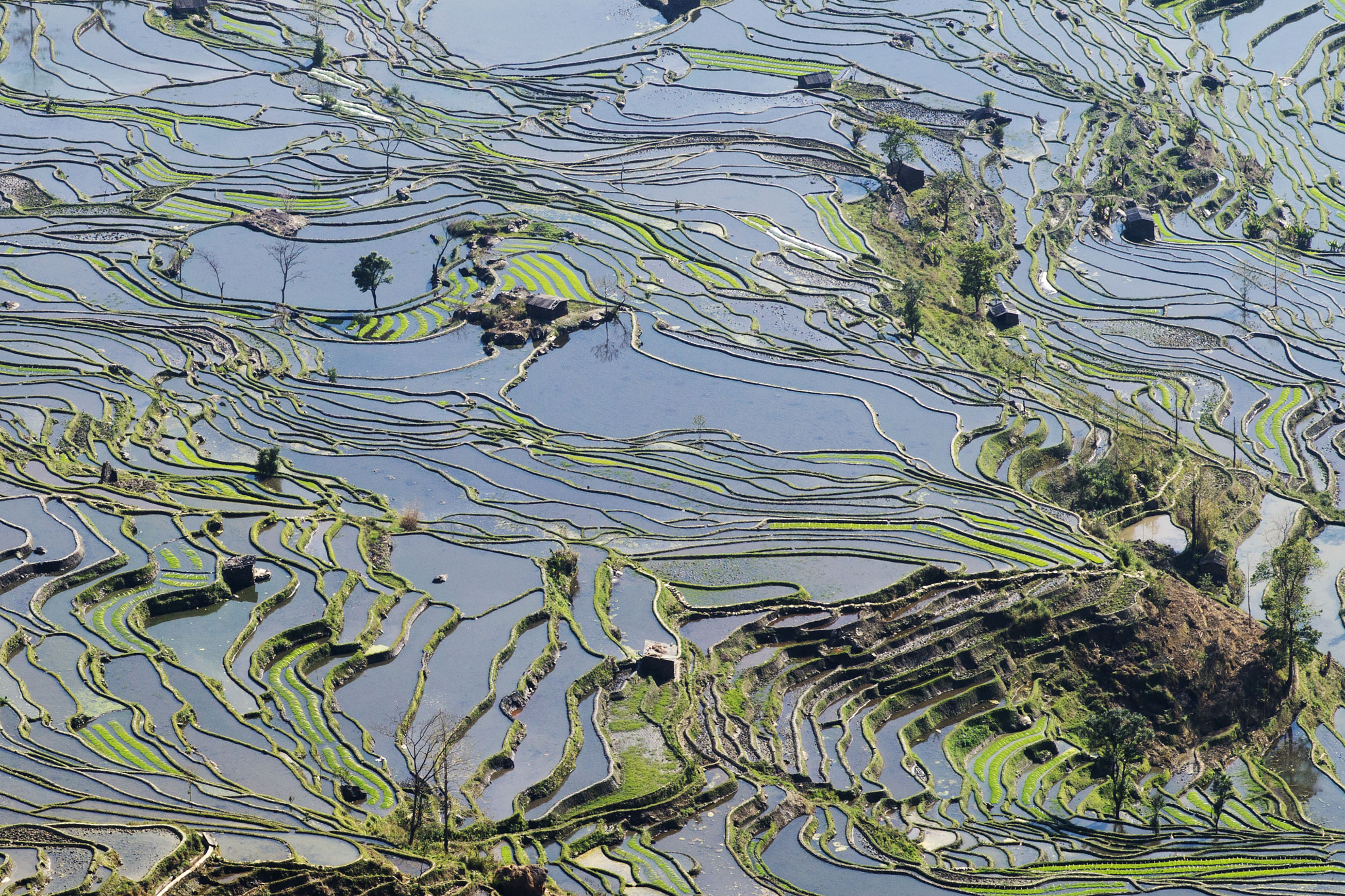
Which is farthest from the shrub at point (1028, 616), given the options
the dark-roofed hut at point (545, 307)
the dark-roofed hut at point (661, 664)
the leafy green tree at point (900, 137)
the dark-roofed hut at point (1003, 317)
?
the leafy green tree at point (900, 137)

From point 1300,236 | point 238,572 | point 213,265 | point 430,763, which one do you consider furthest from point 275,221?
point 1300,236

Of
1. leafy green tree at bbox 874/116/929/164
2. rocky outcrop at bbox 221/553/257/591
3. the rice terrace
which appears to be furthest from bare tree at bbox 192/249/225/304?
leafy green tree at bbox 874/116/929/164

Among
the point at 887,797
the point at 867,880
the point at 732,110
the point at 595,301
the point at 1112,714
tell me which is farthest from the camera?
the point at 732,110

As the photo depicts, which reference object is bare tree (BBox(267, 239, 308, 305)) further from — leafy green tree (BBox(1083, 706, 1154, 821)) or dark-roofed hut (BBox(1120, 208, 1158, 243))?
dark-roofed hut (BBox(1120, 208, 1158, 243))

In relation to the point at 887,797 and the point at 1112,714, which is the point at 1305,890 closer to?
the point at 1112,714

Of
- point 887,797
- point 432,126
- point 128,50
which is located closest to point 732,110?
point 432,126

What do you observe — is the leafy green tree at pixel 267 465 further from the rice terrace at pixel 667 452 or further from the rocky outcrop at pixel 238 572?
the rocky outcrop at pixel 238 572
